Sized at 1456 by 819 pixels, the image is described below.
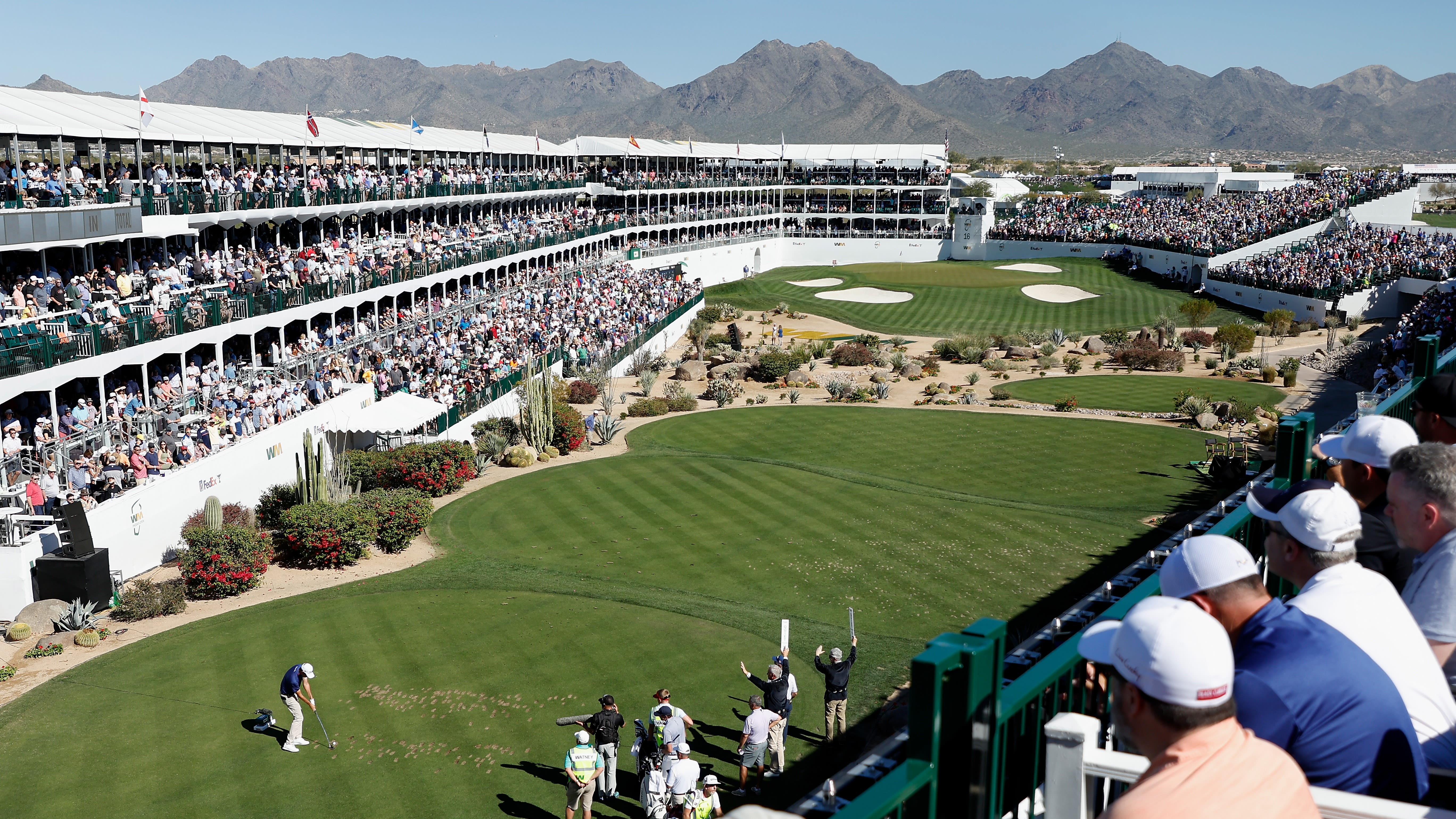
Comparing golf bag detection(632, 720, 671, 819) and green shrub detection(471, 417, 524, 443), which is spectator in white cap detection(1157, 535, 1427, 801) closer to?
golf bag detection(632, 720, 671, 819)

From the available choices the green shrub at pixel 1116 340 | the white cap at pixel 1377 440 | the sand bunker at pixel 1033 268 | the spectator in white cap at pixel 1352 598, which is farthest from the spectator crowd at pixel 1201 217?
the spectator in white cap at pixel 1352 598

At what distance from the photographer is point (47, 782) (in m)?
15.1

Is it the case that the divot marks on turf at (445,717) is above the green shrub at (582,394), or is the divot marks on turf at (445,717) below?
below

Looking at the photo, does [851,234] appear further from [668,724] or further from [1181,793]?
[1181,793]

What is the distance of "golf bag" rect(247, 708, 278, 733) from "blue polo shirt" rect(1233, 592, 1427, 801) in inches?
627

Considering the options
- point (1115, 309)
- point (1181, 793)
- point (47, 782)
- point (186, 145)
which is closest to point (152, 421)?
point (47, 782)

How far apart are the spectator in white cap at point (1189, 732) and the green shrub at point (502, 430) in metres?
32.9

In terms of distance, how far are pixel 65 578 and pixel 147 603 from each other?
1.70m

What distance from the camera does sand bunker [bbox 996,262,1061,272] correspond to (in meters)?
80.6

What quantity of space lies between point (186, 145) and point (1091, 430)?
34956mm

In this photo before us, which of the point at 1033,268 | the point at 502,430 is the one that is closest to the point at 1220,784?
the point at 502,430

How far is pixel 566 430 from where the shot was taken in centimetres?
3612

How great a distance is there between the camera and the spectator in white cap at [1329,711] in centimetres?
398

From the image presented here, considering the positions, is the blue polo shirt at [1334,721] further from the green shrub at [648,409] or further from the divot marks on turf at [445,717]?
the green shrub at [648,409]
